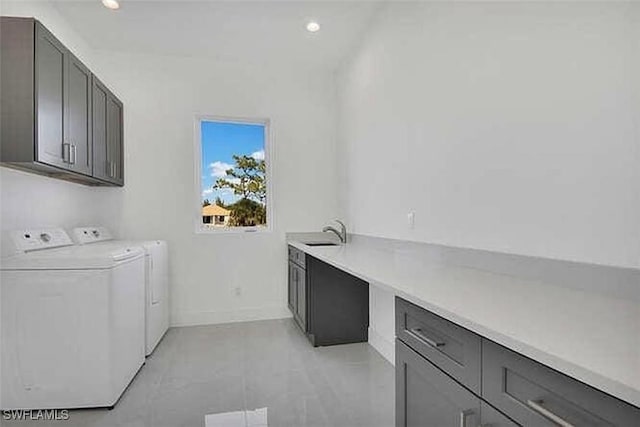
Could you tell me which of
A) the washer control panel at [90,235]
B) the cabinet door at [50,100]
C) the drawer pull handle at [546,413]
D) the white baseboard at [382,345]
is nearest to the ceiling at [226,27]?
the cabinet door at [50,100]

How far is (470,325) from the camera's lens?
991 millimetres

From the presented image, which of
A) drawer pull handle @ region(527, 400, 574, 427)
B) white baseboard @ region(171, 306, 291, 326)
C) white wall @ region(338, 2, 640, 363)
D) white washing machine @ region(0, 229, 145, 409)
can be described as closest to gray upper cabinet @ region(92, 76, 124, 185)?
white washing machine @ region(0, 229, 145, 409)

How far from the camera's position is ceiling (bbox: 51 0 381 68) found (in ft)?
9.68

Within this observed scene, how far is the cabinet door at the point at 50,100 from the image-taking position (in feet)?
6.81

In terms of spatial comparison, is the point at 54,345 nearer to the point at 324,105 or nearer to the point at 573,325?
the point at 573,325

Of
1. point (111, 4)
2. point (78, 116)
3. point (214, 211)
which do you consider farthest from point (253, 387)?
point (111, 4)

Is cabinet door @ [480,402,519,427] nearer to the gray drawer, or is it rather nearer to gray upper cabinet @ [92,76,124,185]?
the gray drawer

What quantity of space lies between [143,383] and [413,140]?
2576mm

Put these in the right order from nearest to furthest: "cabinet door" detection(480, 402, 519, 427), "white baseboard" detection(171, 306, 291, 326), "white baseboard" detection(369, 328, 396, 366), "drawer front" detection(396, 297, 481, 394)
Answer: "cabinet door" detection(480, 402, 519, 427), "drawer front" detection(396, 297, 481, 394), "white baseboard" detection(369, 328, 396, 366), "white baseboard" detection(171, 306, 291, 326)

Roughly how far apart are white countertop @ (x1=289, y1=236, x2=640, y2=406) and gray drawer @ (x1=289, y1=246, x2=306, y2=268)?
52.9 inches

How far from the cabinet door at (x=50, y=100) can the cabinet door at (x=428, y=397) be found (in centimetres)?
227

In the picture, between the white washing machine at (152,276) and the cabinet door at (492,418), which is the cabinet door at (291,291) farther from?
the cabinet door at (492,418)

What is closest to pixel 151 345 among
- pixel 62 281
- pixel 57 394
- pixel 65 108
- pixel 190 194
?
pixel 57 394

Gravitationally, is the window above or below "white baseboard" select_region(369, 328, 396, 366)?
above
